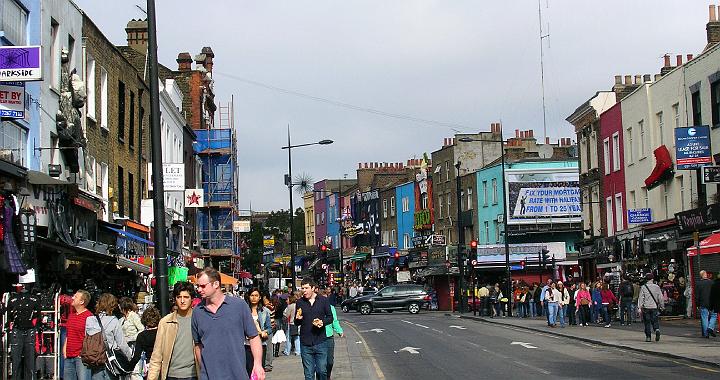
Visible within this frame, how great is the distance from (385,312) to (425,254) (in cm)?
1331

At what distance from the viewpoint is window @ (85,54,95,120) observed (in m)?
30.8

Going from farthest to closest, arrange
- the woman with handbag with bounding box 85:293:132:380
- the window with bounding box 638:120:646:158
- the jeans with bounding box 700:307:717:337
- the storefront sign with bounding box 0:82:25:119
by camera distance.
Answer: the window with bounding box 638:120:646:158
the jeans with bounding box 700:307:717:337
the storefront sign with bounding box 0:82:25:119
the woman with handbag with bounding box 85:293:132:380

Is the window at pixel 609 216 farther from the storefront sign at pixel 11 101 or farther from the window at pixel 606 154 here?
the storefront sign at pixel 11 101

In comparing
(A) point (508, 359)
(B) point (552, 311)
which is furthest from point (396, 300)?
(A) point (508, 359)

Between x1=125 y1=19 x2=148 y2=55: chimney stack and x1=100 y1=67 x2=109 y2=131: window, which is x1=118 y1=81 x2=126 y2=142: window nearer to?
x1=100 y1=67 x2=109 y2=131: window

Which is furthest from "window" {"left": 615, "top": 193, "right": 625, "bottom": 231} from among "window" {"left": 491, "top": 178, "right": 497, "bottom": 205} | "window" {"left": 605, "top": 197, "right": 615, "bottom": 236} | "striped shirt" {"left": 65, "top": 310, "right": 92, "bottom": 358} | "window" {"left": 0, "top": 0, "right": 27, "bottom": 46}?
"striped shirt" {"left": 65, "top": 310, "right": 92, "bottom": 358}

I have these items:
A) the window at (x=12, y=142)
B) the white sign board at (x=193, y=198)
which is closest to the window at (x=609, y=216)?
the white sign board at (x=193, y=198)

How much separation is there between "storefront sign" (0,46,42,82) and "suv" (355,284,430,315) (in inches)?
1670

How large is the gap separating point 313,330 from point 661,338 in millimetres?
15892

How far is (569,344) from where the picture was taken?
93.5 feet

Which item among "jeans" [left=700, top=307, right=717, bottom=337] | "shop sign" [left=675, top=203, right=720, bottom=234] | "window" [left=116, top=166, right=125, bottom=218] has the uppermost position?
"window" [left=116, top=166, right=125, bottom=218]

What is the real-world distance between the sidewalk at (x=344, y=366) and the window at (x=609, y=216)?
2373cm

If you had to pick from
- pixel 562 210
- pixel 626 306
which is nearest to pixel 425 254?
pixel 562 210

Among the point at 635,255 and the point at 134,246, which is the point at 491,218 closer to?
the point at 635,255
